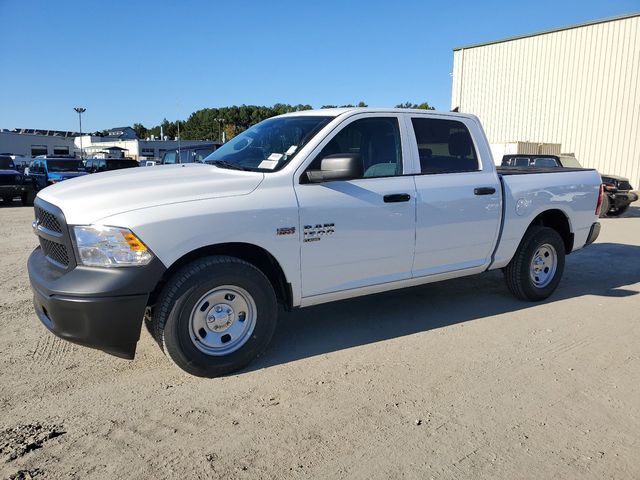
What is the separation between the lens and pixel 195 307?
3.51m

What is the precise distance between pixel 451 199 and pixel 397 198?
0.66 m

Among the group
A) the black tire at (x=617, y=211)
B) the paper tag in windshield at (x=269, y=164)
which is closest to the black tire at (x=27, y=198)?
the paper tag in windshield at (x=269, y=164)

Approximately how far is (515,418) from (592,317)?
2578mm

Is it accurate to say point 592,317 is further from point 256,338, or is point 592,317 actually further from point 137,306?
point 137,306

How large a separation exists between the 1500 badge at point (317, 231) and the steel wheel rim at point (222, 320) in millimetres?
632

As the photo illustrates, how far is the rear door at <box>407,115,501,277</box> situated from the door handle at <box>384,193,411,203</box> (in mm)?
157

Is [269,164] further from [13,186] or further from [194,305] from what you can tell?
[13,186]

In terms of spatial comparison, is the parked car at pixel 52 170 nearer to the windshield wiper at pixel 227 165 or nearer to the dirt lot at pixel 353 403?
the dirt lot at pixel 353 403

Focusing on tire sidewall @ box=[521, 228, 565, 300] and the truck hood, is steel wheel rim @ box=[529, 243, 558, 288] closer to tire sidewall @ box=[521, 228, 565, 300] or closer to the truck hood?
tire sidewall @ box=[521, 228, 565, 300]

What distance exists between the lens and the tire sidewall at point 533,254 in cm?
548

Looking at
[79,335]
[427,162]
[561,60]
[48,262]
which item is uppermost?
[561,60]

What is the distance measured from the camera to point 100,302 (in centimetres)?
317

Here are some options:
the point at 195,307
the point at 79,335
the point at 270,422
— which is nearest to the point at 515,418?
the point at 270,422

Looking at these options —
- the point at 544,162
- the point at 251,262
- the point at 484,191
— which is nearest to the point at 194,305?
the point at 251,262
